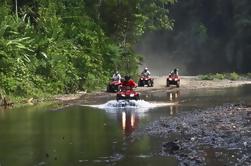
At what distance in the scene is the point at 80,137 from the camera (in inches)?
703

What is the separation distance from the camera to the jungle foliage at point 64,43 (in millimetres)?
33906

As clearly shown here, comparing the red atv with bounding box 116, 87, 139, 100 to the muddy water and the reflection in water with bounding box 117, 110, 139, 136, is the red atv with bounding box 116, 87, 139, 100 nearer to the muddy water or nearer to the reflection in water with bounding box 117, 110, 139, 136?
the muddy water

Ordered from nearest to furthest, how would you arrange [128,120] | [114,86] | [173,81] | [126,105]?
[128,120] < [126,105] < [114,86] < [173,81]

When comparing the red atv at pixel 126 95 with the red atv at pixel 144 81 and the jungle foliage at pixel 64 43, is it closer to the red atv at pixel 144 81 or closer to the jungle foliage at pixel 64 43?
the jungle foliage at pixel 64 43

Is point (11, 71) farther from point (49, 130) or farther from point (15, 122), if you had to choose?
point (49, 130)

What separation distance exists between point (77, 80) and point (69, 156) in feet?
85.5

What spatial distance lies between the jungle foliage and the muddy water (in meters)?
6.66

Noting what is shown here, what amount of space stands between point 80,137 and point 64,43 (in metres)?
24.3

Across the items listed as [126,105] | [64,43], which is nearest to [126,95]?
[126,105]

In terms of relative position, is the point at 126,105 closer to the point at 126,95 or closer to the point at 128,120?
the point at 126,95

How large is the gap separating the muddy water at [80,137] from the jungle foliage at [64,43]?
666cm

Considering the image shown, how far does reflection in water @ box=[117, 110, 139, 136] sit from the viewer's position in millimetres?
19562

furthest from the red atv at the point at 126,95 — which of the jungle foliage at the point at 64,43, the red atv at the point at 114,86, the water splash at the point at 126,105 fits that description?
the red atv at the point at 114,86

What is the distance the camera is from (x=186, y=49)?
9612 centimetres
